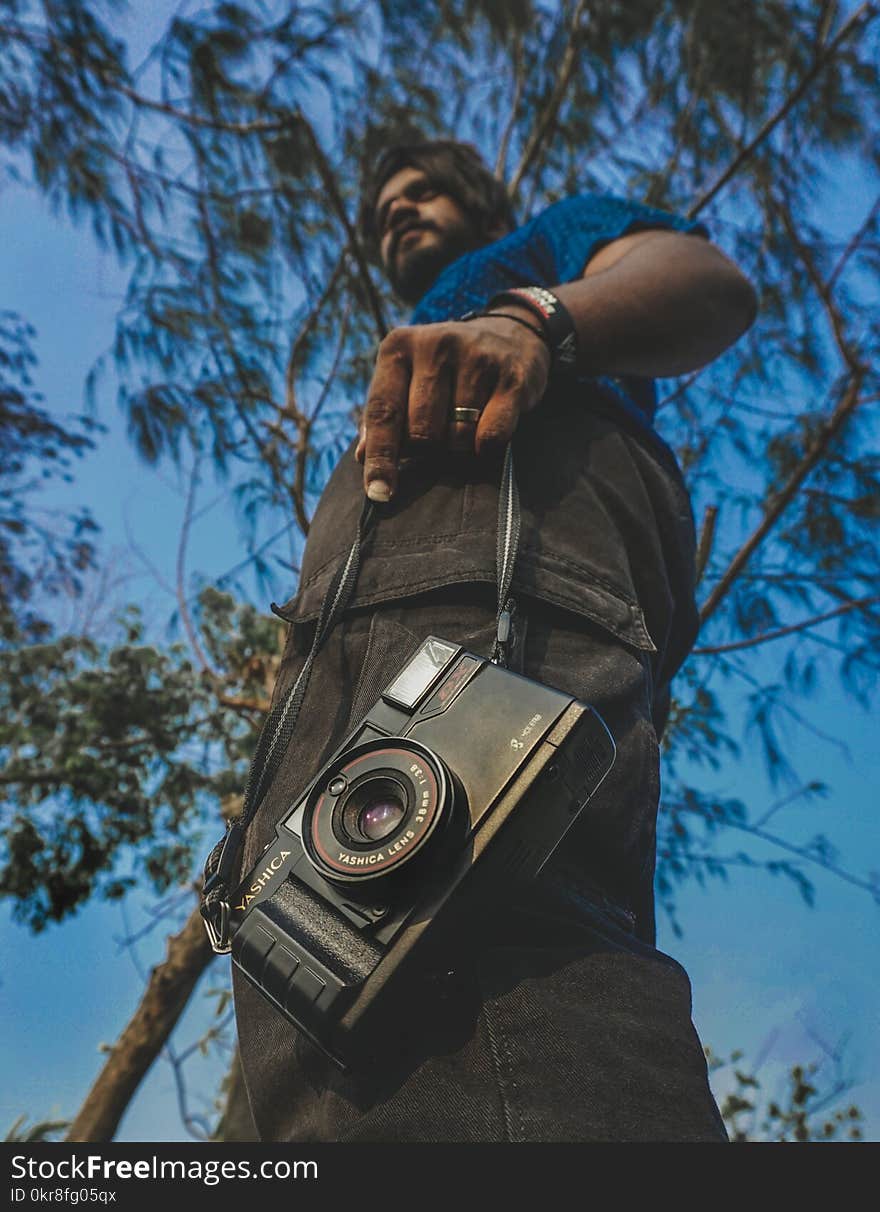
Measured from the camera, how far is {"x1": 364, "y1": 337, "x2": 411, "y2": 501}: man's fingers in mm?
971

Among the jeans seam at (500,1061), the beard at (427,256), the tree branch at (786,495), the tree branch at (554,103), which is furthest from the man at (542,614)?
the tree branch at (554,103)

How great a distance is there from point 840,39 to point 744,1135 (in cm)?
532

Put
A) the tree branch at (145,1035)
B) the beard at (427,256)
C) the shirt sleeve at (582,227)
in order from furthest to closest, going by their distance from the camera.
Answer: the tree branch at (145,1035), the beard at (427,256), the shirt sleeve at (582,227)

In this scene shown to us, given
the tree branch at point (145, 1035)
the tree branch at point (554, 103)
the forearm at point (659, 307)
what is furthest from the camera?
the tree branch at point (554, 103)

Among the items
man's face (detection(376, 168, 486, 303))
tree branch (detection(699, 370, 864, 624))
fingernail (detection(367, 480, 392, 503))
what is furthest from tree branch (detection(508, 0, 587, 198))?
fingernail (detection(367, 480, 392, 503))

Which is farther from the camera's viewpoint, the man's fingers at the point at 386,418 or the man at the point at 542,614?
the man's fingers at the point at 386,418

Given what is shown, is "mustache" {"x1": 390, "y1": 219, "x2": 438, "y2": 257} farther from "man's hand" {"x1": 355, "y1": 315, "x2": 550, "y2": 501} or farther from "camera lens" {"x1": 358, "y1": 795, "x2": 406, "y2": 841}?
"camera lens" {"x1": 358, "y1": 795, "x2": 406, "y2": 841}

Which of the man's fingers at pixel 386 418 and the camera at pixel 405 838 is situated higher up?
the man's fingers at pixel 386 418

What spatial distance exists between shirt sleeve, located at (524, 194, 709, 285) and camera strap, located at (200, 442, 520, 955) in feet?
1.70

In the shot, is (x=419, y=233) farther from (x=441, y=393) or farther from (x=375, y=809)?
(x=375, y=809)

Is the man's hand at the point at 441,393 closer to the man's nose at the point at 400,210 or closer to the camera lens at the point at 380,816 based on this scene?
the camera lens at the point at 380,816

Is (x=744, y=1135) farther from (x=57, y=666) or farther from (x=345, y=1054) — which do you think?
(x=345, y=1054)

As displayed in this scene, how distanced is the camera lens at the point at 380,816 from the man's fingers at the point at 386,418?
402 millimetres

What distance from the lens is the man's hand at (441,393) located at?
37.8 inches
